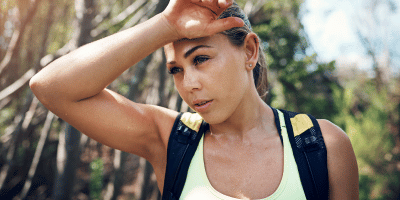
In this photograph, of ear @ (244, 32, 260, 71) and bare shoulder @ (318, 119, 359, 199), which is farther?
ear @ (244, 32, 260, 71)

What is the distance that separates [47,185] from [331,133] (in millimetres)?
6671

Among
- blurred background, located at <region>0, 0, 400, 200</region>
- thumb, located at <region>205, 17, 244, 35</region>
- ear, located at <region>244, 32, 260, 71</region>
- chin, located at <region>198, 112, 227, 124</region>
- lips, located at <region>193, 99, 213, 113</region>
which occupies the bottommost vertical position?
blurred background, located at <region>0, 0, 400, 200</region>

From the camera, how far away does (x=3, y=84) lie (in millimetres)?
5508

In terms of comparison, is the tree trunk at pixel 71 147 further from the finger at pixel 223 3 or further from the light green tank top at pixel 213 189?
the finger at pixel 223 3

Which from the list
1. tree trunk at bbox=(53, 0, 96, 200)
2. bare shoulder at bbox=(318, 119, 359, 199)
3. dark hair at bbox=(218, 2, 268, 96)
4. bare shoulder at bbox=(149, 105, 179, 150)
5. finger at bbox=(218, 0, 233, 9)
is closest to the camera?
finger at bbox=(218, 0, 233, 9)

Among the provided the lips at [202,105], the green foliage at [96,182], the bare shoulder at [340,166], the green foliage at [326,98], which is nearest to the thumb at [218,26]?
the lips at [202,105]

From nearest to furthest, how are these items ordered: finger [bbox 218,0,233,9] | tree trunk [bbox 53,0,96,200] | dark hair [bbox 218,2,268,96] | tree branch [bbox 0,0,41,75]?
finger [bbox 218,0,233,9] < dark hair [bbox 218,2,268,96] < tree trunk [bbox 53,0,96,200] < tree branch [bbox 0,0,41,75]

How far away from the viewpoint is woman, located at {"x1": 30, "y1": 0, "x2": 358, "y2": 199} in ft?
4.28

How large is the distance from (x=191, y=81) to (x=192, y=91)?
0.18ft

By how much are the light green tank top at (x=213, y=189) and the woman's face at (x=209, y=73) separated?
0.28 m

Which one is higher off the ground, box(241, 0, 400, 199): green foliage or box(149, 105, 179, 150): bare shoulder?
box(149, 105, 179, 150): bare shoulder

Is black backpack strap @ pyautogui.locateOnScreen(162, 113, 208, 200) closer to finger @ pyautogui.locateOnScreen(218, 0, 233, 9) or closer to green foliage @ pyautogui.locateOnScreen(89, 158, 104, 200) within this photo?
finger @ pyautogui.locateOnScreen(218, 0, 233, 9)

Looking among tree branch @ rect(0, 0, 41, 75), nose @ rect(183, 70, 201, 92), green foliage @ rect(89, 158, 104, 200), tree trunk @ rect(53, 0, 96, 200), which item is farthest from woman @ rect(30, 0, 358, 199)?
green foliage @ rect(89, 158, 104, 200)

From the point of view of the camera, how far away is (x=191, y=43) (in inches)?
53.5
